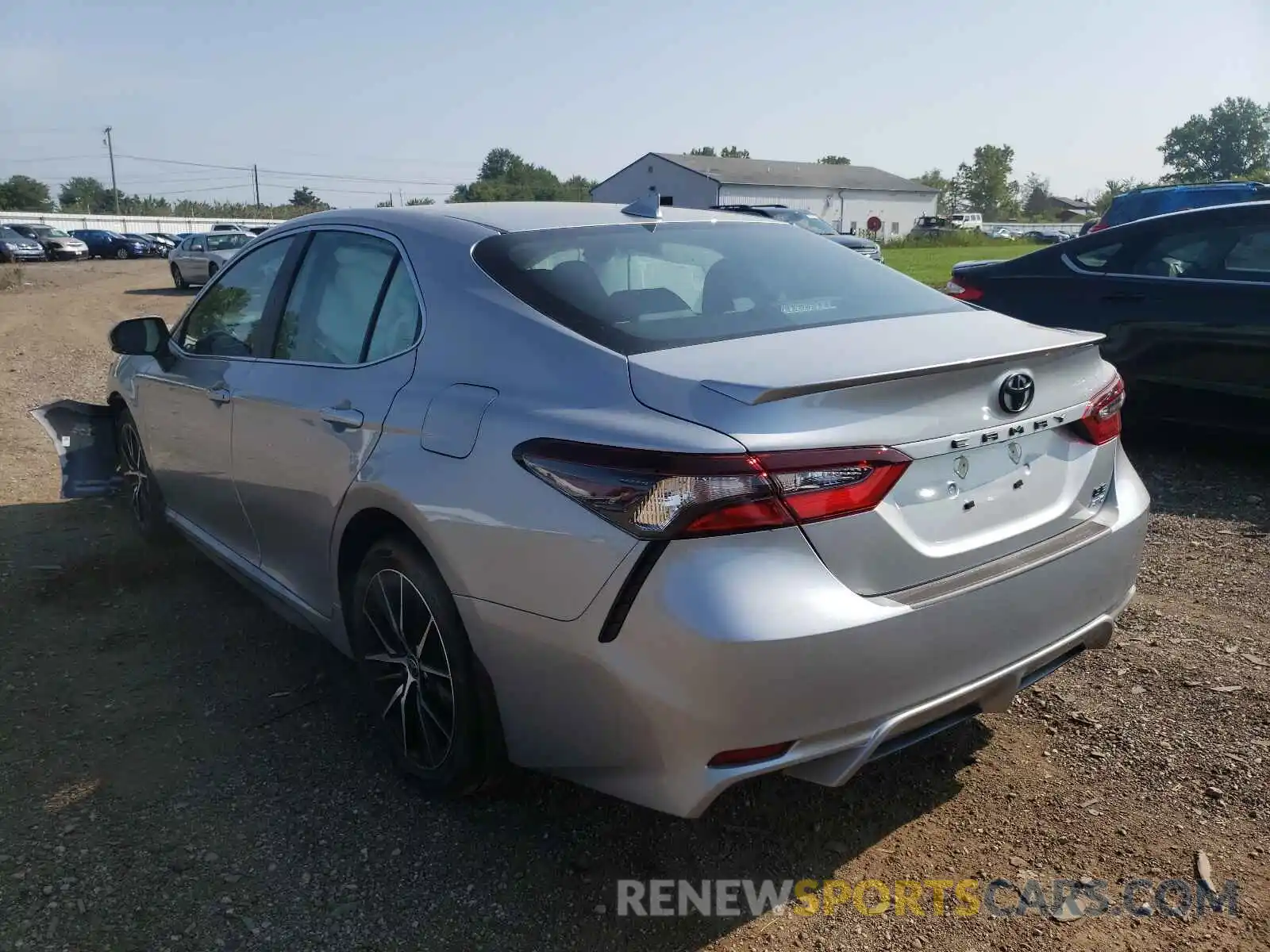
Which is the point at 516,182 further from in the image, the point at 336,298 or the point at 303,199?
the point at 336,298

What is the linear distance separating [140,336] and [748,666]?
3.60 meters

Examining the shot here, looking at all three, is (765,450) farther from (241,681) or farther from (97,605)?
(97,605)

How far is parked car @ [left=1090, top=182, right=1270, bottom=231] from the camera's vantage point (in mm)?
15070

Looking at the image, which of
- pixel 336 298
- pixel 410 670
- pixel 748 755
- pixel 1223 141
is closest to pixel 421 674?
pixel 410 670

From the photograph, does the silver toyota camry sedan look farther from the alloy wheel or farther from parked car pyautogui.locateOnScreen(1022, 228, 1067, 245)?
parked car pyautogui.locateOnScreen(1022, 228, 1067, 245)

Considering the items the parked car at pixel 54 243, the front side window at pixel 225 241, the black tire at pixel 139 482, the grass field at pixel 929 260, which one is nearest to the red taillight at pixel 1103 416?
the black tire at pixel 139 482

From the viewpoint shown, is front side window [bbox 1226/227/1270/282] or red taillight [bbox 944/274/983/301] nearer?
front side window [bbox 1226/227/1270/282]

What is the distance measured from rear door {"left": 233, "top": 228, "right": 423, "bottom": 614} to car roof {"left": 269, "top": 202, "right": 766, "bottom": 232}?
77mm

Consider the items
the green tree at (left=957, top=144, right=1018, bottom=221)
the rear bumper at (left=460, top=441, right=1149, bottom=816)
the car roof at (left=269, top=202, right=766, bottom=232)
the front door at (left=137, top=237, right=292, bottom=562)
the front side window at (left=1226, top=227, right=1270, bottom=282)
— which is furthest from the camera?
the green tree at (left=957, top=144, right=1018, bottom=221)

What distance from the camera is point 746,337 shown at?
2594 mm

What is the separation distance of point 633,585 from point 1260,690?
8.22 ft

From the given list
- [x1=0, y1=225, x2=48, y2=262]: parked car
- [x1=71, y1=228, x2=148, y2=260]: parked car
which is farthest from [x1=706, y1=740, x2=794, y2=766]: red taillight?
[x1=71, y1=228, x2=148, y2=260]: parked car

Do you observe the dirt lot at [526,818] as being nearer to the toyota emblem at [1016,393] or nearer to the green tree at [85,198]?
the toyota emblem at [1016,393]

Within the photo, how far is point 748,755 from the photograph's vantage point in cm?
215
